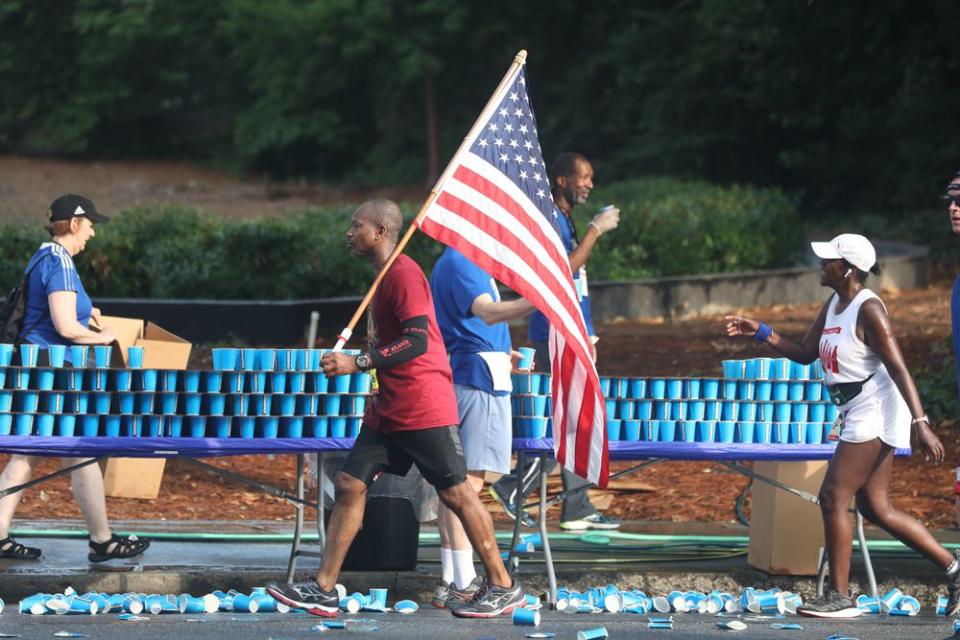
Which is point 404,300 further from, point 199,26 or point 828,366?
point 199,26

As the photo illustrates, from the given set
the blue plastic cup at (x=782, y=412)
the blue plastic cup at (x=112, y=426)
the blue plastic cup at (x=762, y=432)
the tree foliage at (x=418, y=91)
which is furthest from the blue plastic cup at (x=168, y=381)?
the tree foliage at (x=418, y=91)

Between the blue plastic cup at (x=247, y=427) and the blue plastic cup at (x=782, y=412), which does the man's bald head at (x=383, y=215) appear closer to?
the blue plastic cup at (x=247, y=427)

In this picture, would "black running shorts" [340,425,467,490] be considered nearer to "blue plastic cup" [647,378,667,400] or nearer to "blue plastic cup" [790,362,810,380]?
"blue plastic cup" [647,378,667,400]

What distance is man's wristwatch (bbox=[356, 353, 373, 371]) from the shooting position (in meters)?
7.26

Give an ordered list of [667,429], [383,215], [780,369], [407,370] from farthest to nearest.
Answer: [780,369]
[667,429]
[383,215]
[407,370]

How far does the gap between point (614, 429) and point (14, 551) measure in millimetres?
3111

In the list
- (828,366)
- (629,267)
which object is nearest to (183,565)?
(828,366)

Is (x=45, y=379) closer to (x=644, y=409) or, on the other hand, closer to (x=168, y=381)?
(x=168, y=381)

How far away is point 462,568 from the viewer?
26.1 ft

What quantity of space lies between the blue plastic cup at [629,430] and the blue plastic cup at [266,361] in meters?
1.67

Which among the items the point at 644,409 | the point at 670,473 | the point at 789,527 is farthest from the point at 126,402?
the point at 670,473

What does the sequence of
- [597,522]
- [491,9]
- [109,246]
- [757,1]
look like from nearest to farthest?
1. [597,522]
2. [109,246]
3. [757,1]
4. [491,9]

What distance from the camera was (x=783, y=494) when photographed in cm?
880

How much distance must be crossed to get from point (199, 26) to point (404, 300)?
44459 mm
